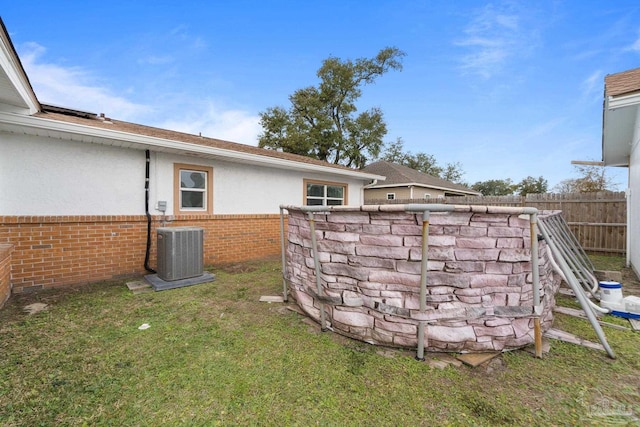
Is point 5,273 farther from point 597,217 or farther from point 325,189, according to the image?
point 597,217

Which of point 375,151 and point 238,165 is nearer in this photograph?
point 238,165

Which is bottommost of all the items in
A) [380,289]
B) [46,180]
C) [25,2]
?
[380,289]

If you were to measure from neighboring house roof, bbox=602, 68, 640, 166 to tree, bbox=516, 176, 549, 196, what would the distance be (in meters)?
27.7

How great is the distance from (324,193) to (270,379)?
23.9 ft

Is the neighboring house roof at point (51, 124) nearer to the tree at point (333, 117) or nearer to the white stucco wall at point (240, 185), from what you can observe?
the white stucco wall at point (240, 185)

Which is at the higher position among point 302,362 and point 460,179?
point 460,179

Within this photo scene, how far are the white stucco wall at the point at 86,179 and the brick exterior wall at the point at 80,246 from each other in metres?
0.18

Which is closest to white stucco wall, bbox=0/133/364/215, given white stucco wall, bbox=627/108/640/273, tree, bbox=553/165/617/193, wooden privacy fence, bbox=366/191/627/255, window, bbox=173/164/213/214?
window, bbox=173/164/213/214

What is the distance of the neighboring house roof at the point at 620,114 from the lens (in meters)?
3.69

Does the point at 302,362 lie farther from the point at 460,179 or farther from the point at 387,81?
the point at 460,179

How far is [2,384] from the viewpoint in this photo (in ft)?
6.40

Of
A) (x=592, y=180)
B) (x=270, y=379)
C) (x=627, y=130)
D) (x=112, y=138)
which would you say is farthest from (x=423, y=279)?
(x=592, y=180)

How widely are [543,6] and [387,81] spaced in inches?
607

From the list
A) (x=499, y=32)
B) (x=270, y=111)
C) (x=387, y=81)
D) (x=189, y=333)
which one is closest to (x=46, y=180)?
(x=189, y=333)
